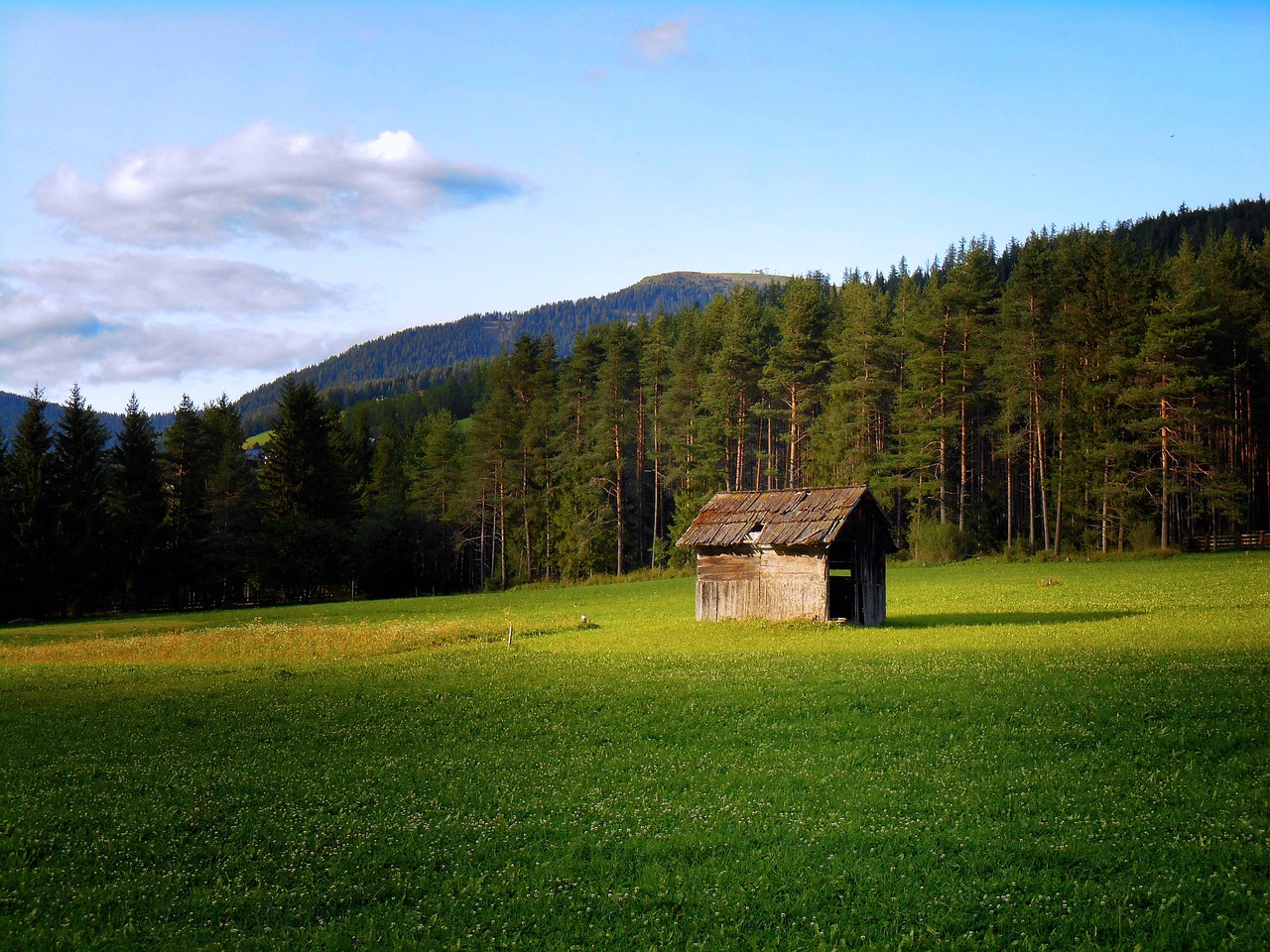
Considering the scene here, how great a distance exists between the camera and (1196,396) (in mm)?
58969

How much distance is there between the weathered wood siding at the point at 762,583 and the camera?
36656 millimetres

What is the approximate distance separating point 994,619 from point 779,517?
9.81 m

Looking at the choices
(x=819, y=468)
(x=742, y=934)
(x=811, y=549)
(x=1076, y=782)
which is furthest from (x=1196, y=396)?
(x=742, y=934)

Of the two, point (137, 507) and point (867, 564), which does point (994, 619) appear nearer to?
point (867, 564)

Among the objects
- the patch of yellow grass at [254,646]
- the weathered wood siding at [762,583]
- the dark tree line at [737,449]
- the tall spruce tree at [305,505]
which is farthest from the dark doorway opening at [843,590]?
the tall spruce tree at [305,505]

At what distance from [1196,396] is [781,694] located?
51.5m

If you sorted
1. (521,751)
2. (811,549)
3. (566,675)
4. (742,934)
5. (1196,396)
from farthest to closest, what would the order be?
(1196,396)
(811,549)
(566,675)
(521,751)
(742,934)

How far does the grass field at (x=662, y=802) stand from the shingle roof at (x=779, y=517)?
9431mm

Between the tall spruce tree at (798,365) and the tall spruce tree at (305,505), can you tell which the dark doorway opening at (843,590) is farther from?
the tall spruce tree at (305,505)

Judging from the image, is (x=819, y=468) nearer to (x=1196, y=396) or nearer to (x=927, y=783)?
(x=1196, y=396)

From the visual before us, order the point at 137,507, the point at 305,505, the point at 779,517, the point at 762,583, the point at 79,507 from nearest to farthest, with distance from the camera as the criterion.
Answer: the point at 762,583, the point at 779,517, the point at 79,507, the point at 137,507, the point at 305,505

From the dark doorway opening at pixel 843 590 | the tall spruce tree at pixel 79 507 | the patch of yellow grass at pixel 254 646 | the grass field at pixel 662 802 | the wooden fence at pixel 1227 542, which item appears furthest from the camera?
the tall spruce tree at pixel 79 507

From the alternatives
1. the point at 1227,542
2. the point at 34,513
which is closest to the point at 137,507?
the point at 34,513

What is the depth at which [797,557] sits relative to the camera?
37281mm
